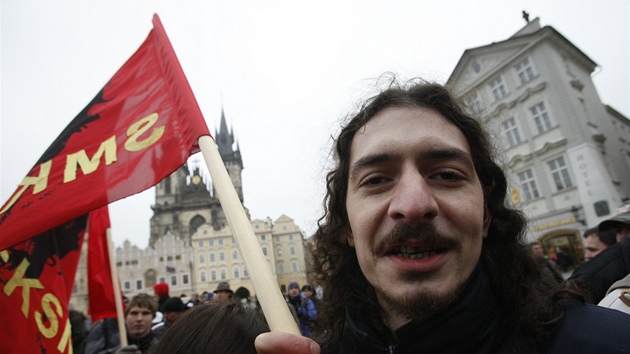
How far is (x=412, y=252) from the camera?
1.27 metres

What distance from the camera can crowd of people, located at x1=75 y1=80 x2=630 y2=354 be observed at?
1184 millimetres

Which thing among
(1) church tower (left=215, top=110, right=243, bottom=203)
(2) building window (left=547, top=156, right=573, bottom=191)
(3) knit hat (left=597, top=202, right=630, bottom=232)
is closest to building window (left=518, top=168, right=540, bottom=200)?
(2) building window (left=547, top=156, right=573, bottom=191)

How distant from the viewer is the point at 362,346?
1.36m

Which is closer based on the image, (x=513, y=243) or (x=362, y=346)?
(x=362, y=346)

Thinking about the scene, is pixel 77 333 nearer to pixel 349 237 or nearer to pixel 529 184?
pixel 349 237

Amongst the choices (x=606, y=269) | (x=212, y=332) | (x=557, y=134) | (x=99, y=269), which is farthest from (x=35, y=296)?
(x=557, y=134)

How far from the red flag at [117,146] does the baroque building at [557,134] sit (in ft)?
45.2

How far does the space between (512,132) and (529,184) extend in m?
2.60

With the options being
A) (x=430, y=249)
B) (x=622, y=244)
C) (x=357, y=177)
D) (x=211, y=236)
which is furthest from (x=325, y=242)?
(x=211, y=236)

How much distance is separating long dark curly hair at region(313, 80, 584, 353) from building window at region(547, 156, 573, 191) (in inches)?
670

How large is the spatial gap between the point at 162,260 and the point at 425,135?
60.7 m

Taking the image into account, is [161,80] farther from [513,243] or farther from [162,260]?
[162,260]

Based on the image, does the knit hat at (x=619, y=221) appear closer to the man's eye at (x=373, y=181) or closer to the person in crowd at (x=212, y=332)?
the man's eye at (x=373, y=181)

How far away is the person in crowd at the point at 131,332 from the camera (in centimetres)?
426
